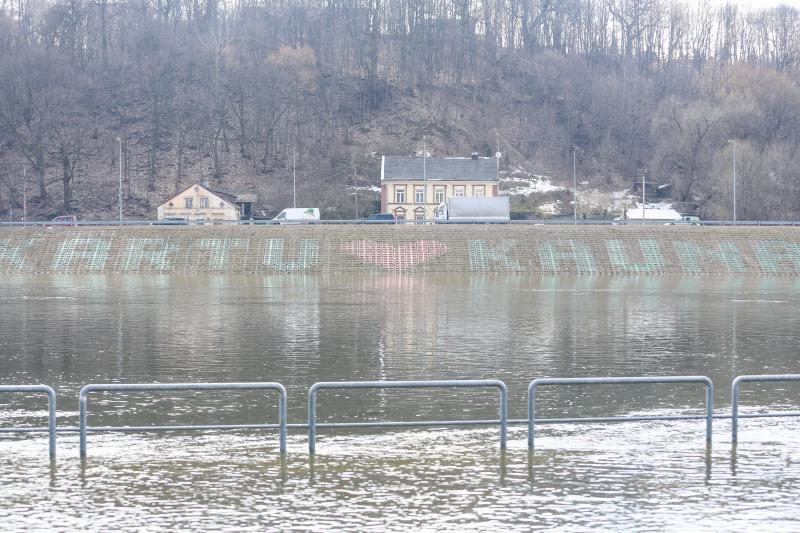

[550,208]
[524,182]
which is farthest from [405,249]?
[524,182]

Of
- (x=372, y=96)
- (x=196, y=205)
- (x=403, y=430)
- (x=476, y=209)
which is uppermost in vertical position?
(x=372, y=96)

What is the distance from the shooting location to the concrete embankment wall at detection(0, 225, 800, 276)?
81.4 metres

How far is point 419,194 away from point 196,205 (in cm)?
2456

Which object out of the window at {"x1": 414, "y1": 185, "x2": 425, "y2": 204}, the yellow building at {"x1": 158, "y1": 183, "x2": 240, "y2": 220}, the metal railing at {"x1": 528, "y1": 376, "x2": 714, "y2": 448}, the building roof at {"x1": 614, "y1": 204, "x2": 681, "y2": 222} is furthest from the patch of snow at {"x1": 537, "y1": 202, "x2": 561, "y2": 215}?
the metal railing at {"x1": 528, "y1": 376, "x2": 714, "y2": 448}

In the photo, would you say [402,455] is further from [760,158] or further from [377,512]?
[760,158]

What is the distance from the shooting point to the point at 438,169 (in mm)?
119125

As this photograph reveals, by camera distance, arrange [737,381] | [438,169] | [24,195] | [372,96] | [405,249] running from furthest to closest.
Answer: [372,96] → [438,169] → [24,195] → [405,249] → [737,381]

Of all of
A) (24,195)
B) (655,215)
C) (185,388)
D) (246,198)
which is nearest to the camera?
(185,388)

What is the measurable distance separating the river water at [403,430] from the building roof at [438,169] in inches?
2762

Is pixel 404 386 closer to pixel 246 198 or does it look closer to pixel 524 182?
pixel 246 198

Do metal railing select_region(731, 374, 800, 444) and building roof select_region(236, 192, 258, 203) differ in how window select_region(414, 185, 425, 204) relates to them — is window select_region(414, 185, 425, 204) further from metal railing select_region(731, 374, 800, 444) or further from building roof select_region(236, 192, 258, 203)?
metal railing select_region(731, 374, 800, 444)

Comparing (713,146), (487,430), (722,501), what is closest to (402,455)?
(487,430)

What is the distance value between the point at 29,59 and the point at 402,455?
125683mm

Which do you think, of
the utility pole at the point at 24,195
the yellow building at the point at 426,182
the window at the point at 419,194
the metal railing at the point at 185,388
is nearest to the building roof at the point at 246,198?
the yellow building at the point at 426,182
